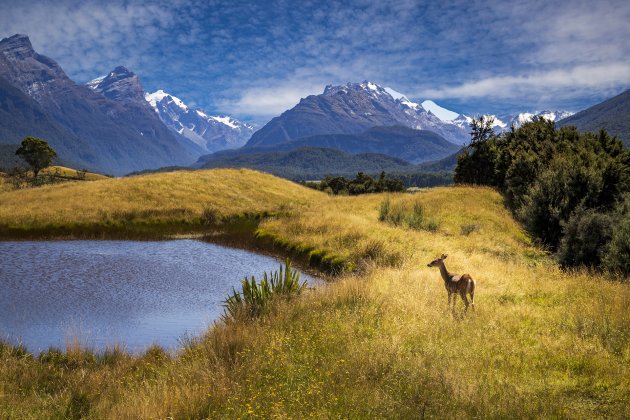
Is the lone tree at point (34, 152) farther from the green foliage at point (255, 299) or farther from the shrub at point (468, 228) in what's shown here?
the green foliage at point (255, 299)

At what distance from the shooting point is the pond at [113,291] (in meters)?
15.2

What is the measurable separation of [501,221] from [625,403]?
112 ft

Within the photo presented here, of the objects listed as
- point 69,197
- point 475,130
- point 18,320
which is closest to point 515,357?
point 18,320

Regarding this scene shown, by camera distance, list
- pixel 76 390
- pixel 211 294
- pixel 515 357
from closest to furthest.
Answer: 1. pixel 515 357
2. pixel 76 390
3. pixel 211 294

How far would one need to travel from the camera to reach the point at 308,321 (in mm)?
11961

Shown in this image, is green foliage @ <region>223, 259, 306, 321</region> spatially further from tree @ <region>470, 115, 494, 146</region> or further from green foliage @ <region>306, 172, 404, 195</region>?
green foliage @ <region>306, 172, 404, 195</region>

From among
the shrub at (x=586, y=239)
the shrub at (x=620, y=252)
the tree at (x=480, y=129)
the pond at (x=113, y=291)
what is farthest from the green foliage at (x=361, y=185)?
the shrub at (x=620, y=252)

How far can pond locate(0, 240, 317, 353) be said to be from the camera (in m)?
15.2

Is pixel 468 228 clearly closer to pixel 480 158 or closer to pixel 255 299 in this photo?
pixel 255 299

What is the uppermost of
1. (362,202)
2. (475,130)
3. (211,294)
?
(475,130)

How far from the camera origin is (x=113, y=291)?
819 inches

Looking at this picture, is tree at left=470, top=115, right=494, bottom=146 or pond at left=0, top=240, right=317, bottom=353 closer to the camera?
pond at left=0, top=240, right=317, bottom=353

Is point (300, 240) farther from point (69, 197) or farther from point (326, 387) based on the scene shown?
point (69, 197)

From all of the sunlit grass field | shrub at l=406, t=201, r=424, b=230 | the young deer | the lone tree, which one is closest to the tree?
shrub at l=406, t=201, r=424, b=230
